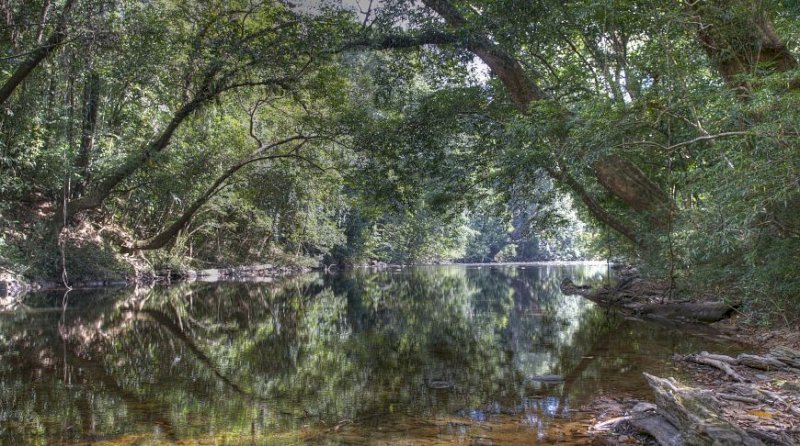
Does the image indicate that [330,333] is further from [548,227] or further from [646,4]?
[548,227]

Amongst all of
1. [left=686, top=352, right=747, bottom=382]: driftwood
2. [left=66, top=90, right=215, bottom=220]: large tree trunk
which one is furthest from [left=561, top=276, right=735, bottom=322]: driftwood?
[left=66, top=90, right=215, bottom=220]: large tree trunk

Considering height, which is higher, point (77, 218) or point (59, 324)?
point (77, 218)

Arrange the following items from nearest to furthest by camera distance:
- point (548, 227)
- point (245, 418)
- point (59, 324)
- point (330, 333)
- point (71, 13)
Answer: point (245, 418) < point (330, 333) < point (59, 324) < point (71, 13) < point (548, 227)

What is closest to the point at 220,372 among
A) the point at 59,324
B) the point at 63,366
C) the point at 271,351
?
the point at 271,351

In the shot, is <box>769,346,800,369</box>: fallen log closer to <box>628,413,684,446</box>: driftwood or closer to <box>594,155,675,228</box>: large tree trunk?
<box>628,413,684,446</box>: driftwood

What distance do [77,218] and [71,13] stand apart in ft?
38.7

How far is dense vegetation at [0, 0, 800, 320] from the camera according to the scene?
23.5ft

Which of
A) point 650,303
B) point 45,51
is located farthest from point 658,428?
point 45,51

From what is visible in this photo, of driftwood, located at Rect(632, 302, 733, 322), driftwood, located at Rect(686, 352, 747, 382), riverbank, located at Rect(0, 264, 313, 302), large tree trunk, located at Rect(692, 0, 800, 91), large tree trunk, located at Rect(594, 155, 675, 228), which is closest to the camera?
driftwood, located at Rect(686, 352, 747, 382)

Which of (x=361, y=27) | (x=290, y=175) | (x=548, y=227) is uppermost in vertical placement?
(x=361, y=27)

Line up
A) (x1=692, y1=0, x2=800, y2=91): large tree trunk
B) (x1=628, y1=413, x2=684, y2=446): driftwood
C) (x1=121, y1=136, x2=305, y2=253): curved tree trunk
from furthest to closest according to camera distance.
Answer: (x1=121, y1=136, x2=305, y2=253): curved tree trunk
(x1=692, y1=0, x2=800, y2=91): large tree trunk
(x1=628, y1=413, x2=684, y2=446): driftwood

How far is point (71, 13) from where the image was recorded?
36.4 feet

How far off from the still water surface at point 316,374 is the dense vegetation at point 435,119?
2516mm

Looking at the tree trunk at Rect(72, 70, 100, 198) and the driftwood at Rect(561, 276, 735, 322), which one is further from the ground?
the tree trunk at Rect(72, 70, 100, 198)
